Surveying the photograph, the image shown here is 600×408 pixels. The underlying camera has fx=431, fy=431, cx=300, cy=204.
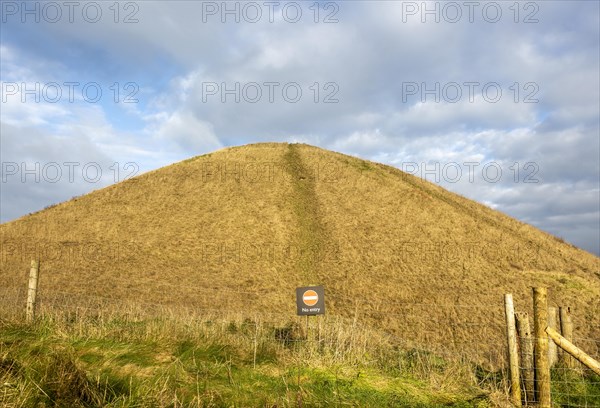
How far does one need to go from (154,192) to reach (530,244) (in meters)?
36.9

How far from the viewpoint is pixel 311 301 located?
40.4 ft

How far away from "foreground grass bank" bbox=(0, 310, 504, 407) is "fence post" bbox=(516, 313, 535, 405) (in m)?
0.78

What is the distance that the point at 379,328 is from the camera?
70.2 ft

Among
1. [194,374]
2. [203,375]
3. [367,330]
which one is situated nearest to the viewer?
[194,374]

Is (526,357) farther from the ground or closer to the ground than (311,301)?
closer to the ground

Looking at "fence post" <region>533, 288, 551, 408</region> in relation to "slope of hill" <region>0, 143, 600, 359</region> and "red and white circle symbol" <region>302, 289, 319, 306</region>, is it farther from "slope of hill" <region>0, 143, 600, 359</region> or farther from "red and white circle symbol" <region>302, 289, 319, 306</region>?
"slope of hill" <region>0, 143, 600, 359</region>

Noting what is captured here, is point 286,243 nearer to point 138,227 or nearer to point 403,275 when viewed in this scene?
point 403,275

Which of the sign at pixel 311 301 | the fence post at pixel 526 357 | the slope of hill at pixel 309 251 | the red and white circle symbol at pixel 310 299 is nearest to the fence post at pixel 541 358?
the fence post at pixel 526 357

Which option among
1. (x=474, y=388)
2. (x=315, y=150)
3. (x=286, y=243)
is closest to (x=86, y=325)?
(x=474, y=388)

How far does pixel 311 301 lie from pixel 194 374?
5.64 meters

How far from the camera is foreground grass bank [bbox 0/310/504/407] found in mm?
5754

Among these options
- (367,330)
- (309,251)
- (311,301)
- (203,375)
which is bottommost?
(367,330)

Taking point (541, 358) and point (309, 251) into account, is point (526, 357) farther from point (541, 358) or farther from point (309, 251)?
point (309, 251)

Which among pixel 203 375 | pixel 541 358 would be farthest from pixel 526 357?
pixel 203 375
